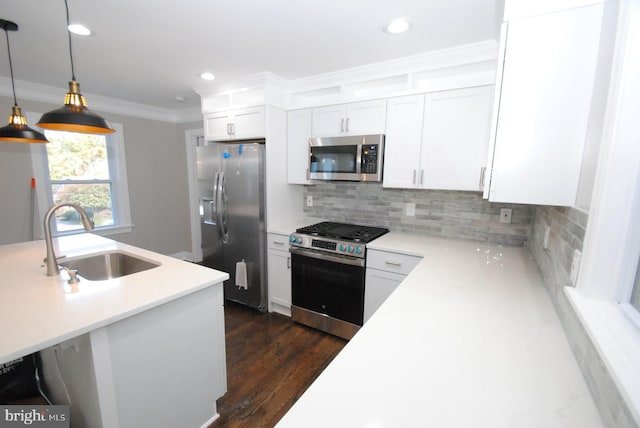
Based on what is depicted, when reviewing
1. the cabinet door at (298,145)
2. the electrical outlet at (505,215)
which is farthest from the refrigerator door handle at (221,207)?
the electrical outlet at (505,215)

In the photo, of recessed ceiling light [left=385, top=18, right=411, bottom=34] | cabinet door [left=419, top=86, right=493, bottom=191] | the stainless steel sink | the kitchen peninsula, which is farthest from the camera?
cabinet door [left=419, top=86, right=493, bottom=191]

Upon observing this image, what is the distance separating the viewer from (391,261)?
216cm

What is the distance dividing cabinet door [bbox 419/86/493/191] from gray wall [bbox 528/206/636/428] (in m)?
0.56

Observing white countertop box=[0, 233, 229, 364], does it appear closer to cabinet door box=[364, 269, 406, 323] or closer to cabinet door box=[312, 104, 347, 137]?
cabinet door box=[364, 269, 406, 323]

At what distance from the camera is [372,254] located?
2.23m

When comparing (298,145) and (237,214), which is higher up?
(298,145)

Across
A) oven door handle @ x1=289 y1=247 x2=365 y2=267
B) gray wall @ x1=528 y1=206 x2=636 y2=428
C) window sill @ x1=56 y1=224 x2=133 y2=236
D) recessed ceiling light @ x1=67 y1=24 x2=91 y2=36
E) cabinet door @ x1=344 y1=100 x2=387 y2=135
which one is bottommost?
window sill @ x1=56 y1=224 x2=133 y2=236

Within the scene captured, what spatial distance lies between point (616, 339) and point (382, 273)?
5.11ft

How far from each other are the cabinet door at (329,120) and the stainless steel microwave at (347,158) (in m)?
0.08

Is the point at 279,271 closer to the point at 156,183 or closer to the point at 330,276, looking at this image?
the point at 330,276

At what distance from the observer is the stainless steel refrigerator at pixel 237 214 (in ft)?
9.05

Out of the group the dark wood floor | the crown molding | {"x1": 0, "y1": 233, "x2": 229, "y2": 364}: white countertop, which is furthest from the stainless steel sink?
the crown molding

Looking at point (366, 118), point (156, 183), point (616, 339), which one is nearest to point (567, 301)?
point (616, 339)

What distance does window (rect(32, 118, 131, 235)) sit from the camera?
10.1 ft
